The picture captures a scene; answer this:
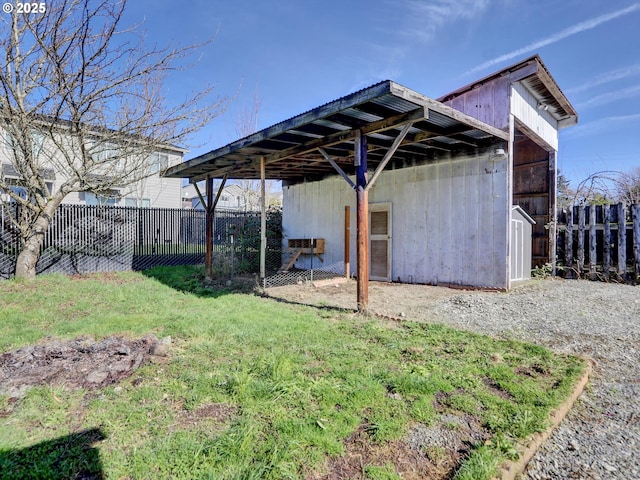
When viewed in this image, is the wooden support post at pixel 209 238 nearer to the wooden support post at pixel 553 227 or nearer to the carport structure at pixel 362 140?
the carport structure at pixel 362 140

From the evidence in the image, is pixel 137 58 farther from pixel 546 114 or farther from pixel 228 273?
pixel 546 114

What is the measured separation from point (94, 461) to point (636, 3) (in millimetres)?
11948

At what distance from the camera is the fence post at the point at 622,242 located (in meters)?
7.29

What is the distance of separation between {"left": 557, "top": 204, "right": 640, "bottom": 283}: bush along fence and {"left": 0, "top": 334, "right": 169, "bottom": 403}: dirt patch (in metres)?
8.78

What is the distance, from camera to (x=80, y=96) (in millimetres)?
6746

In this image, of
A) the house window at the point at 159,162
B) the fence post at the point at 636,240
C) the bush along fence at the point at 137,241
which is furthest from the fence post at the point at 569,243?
the house window at the point at 159,162

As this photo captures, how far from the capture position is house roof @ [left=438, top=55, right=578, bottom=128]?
6.56 m

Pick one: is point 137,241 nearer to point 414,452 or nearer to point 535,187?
point 414,452

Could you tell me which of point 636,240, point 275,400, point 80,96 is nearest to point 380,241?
point 636,240

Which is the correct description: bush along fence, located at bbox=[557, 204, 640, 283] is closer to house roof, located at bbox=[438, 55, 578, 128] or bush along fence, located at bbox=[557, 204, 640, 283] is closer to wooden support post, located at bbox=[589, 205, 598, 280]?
wooden support post, located at bbox=[589, 205, 598, 280]

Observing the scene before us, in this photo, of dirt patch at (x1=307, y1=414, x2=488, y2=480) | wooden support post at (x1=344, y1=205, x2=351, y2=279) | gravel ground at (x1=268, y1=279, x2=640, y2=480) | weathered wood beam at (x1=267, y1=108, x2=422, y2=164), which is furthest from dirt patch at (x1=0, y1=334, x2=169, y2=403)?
wooden support post at (x1=344, y1=205, x2=351, y2=279)

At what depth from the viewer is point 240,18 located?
825 cm

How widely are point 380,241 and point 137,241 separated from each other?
281 inches

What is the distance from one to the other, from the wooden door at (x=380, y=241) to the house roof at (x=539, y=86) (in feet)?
9.63
